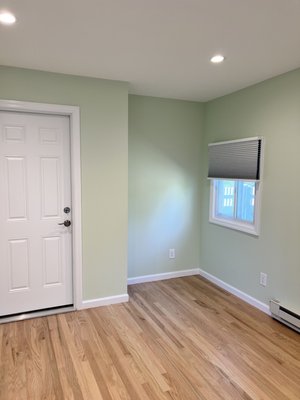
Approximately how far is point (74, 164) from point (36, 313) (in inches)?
62.3

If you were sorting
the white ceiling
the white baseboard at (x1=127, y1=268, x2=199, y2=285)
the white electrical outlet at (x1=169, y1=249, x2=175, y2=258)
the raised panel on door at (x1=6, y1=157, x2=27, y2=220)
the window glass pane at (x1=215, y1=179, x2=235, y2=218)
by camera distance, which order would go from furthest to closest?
the white electrical outlet at (x1=169, y1=249, x2=175, y2=258) < the white baseboard at (x1=127, y1=268, x2=199, y2=285) < the window glass pane at (x1=215, y1=179, x2=235, y2=218) < the raised panel on door at (x1=6, y1=157, x2=27, y2=220) < the white ceiling

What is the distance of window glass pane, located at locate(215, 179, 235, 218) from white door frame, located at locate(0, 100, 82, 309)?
1.85 m

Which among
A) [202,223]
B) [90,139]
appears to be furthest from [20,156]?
[202,223]

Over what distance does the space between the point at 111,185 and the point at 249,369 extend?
209cm

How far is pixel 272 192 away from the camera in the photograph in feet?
9.76

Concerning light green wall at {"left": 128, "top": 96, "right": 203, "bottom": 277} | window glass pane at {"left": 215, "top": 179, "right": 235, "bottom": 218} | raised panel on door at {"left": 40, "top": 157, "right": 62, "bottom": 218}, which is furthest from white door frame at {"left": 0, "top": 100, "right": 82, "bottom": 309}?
window glass pane at {"left": 215, "top": 179, "right": 235, "bottom": 218}

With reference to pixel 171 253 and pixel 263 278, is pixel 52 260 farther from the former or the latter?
pixel 263 278

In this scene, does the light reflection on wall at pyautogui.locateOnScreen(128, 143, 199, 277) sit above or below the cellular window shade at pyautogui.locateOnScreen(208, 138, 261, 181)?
below

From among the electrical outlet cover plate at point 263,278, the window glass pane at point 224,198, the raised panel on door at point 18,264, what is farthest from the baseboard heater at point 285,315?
the raised panel on door at point 18,264

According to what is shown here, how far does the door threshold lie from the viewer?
9.40 ft

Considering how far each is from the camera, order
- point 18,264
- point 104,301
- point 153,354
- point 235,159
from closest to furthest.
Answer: point 153,354, point 18,264, point 104,301, point 235,159

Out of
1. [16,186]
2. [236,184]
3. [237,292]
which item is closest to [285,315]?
[237,292]

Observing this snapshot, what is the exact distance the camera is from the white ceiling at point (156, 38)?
171 centimetres

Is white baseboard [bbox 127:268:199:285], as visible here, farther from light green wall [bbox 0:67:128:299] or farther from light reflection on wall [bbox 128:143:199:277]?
light green wall [bbox 0:67:128:299]
